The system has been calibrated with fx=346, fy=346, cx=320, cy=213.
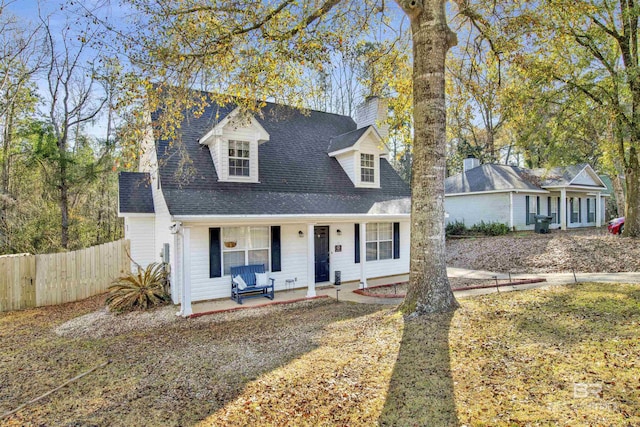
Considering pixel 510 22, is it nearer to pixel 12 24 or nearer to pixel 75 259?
pixel 75 259

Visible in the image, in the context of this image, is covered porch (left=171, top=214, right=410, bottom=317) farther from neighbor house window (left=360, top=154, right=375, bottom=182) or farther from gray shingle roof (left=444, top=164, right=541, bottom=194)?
gray shingle roof (left=444, top=164, right=541, bottom=194)

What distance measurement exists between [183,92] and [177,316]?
201 inches

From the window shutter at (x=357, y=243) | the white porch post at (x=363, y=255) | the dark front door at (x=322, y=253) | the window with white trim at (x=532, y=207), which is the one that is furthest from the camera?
the window with white trim at (x=532, y=207)

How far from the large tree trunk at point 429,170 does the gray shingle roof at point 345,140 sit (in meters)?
5.93

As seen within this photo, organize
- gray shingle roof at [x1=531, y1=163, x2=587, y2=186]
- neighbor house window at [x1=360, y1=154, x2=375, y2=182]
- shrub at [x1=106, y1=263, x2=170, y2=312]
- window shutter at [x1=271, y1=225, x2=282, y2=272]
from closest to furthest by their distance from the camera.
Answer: shrub at [x1=106, y1=263, x2=170, y2=312] < window shutter at [x1=271, y1=225, x2=282, y2=272] < neighbor house window at [x1=360, y1=154, x2=375, y2=182] < gray shingle roof at [x1=531, y1=163, x2=587, y2=186]

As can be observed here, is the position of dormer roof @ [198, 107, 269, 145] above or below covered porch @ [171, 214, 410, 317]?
above

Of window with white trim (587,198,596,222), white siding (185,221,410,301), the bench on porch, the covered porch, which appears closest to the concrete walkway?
the covered porch

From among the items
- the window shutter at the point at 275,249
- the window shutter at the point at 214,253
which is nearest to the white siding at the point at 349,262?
the window shutter at the point at 275,249

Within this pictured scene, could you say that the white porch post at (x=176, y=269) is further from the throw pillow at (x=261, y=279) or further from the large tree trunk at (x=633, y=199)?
the large tree trunk at (x=633, y=199)

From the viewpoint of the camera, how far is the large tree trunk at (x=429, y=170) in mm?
6430

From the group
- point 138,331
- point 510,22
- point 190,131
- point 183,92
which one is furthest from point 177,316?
point 510,22

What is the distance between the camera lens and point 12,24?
571 inches

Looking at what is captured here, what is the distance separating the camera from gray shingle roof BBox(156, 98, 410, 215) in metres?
9.26

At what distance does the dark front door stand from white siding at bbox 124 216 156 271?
5804 mm
